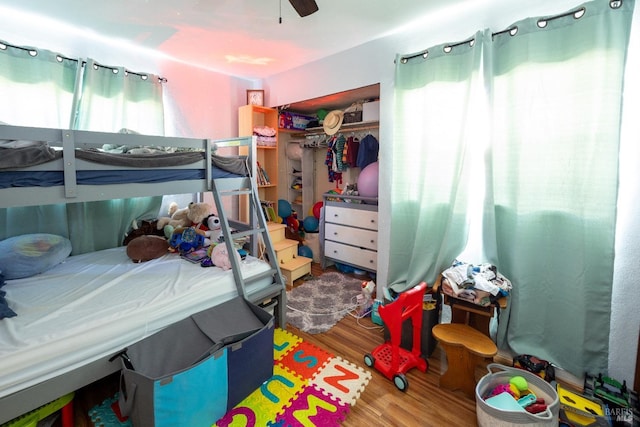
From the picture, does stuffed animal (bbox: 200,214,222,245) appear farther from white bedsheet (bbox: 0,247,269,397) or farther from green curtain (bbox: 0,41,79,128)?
green curtain (bbox: 0,41,79,128)

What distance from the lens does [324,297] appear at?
3141 millimetres

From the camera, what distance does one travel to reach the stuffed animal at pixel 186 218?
284 centimetres

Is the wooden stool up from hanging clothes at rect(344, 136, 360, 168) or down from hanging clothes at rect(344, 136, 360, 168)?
down

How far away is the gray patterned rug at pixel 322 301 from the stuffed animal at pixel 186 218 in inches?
49.6

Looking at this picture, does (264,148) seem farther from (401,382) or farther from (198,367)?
(401,382)

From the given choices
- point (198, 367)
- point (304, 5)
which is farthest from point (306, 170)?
point (198, 367)

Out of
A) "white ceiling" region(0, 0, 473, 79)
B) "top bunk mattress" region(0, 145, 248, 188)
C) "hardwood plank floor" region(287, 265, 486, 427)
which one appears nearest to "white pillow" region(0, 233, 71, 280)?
"top bunk mattress" region(0, 145, 248, 188)

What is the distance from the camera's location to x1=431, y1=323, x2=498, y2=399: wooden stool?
1.80m

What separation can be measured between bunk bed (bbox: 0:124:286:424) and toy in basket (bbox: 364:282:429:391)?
2.80 feet

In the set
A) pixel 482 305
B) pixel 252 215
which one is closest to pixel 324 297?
pixel 252 215

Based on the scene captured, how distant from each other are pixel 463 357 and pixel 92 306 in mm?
2268

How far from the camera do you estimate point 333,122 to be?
3.73 metres

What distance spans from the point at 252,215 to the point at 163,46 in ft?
6.50

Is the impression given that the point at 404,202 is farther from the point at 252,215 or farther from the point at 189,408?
the point at 189,408
